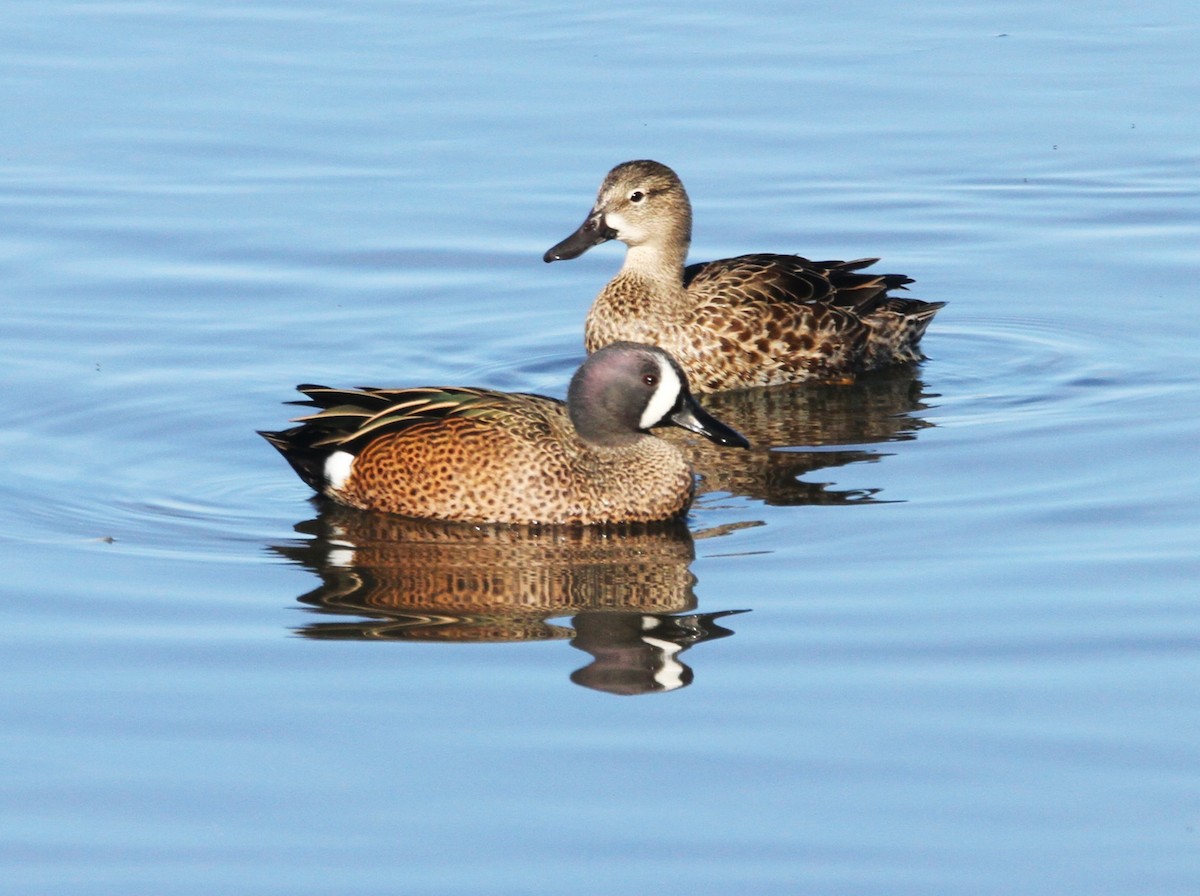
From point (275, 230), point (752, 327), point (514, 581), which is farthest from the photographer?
point (275, 230)

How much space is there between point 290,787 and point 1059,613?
2.73 meters

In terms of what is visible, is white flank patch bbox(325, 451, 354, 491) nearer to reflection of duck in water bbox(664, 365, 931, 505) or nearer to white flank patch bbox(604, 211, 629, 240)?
reflection of duck in water bbox(664, 365, 931, 505)

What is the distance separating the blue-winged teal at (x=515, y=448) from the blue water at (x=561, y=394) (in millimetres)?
210

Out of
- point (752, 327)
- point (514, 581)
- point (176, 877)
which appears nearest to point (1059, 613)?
point (514, 581)

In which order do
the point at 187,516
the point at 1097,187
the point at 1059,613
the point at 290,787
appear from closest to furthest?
the point at 290,787 → the point at 1059,613 → the point at 187,516 → the point at 1097,187

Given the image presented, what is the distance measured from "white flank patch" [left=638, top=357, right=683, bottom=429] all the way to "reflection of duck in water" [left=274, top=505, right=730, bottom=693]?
0.50 metres

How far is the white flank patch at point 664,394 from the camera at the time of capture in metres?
8.94

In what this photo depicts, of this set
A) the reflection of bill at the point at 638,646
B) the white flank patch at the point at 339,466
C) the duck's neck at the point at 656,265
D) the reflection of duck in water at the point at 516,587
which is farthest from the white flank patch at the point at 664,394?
the duck's neck at the point at 656,265

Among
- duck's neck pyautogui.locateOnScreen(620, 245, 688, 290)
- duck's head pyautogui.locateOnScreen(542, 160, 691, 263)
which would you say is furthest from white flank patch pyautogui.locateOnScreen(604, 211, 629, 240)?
duck's neck pyautogui.locateOnScreen(620, 245, 688, 290)

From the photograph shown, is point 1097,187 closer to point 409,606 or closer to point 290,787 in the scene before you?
point 409,606

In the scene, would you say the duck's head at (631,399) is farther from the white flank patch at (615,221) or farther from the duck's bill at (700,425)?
the white flank patch at (615,221)

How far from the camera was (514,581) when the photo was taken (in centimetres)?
796

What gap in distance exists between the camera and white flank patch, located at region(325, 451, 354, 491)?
29.6 feet

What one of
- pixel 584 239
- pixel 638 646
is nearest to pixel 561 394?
pixel 584 239
